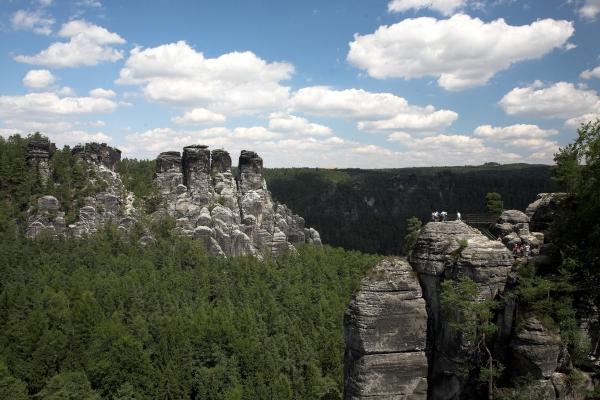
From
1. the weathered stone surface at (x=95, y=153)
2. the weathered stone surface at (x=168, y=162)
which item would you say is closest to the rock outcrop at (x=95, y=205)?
the weathered stone surface at (x=95, y=153)

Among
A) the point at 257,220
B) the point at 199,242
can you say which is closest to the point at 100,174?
the point at 199,242

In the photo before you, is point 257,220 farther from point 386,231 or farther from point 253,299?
point 386,231

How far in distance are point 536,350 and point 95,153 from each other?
10707cm

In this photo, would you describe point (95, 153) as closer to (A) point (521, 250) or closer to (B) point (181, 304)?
(B) point (181, 304)

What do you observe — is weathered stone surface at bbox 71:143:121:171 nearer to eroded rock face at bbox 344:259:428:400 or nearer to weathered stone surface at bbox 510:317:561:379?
eroded rock face at bbox 344:259:428:400

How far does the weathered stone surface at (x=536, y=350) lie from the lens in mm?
20969

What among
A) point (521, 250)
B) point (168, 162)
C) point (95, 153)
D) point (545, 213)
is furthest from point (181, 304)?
point (521, 250)

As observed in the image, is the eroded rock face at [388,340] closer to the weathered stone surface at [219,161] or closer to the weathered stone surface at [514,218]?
the weathered stone surface at [514,218]

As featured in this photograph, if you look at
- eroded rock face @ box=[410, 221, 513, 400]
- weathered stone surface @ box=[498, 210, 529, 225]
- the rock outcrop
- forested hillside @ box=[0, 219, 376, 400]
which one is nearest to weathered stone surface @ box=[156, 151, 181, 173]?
the rock outcrop

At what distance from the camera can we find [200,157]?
361 ft

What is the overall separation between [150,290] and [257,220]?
1488 inches

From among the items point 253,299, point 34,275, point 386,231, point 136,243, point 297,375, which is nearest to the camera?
point 297,375

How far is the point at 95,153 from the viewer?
107m

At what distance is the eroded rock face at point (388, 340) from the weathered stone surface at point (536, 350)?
4964 mm
